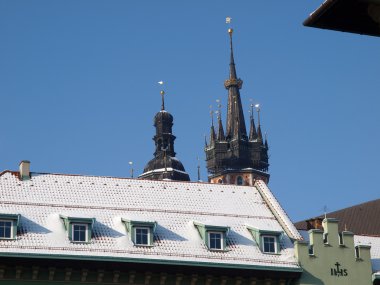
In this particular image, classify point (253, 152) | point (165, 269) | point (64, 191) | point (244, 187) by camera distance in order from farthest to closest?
point (253, 152), point (244, 187), point (64, 191), point (165, 269)

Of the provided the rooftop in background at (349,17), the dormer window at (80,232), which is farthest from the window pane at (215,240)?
the rooftop in background at (349,17)

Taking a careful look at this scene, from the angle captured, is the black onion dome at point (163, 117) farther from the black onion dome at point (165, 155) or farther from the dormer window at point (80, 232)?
the dormer window at point (80, 232)

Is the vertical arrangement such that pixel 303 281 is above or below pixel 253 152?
below

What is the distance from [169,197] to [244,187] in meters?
5.67

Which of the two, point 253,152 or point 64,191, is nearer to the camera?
point 64,191

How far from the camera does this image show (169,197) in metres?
52.2

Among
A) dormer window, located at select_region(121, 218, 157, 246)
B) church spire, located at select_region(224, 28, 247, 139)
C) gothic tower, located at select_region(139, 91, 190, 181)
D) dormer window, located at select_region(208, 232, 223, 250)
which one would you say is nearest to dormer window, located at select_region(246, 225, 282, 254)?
dormer window, located at select_region(208, 232, 223, 250)

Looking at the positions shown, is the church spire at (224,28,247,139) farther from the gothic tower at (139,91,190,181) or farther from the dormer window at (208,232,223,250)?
the dormer window at (208,232,223,250)

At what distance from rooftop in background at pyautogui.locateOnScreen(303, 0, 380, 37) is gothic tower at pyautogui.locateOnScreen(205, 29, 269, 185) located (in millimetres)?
149260

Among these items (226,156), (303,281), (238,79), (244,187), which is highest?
(238,79)

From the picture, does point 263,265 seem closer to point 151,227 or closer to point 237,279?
point 237,279

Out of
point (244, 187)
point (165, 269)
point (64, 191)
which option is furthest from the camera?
point (244, 187)

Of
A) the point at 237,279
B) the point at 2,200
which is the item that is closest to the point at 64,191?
the point at 2,200

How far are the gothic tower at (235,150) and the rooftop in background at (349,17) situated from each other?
149m
